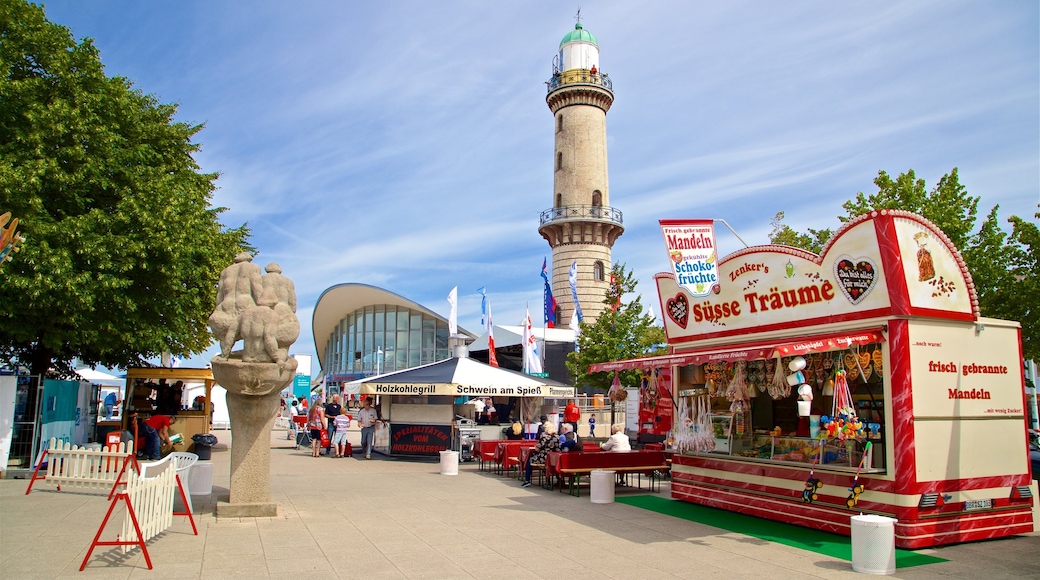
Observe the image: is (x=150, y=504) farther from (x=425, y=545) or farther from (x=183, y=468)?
(x=425, y=545)

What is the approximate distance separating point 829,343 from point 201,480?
398 inches

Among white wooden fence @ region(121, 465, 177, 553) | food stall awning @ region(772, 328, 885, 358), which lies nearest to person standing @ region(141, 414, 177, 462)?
white wooden fence @ region(121, 465, 177, 553)

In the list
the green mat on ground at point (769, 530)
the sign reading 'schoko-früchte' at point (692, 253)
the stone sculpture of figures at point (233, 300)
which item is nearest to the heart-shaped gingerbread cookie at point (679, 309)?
the sign reading 'schoko-früchte' at point (692, 253)

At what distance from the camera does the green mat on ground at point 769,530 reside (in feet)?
28.4

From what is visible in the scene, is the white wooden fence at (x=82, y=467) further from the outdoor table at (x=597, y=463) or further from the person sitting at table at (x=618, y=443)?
the person sitting at table at (x=618, y=443)

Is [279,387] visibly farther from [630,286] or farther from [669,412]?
[630,286]

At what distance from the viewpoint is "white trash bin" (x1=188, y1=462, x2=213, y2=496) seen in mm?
12312

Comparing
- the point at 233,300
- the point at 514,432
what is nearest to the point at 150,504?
the point at 233,300

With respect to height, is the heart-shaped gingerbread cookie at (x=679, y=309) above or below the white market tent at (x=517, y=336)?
below

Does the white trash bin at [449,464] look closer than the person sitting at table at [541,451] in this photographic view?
No

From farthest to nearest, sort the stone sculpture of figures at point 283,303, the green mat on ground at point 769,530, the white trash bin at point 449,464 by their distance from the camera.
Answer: the white trash bin at point 449,464 → the stone sculpture of figures at point 283,303 → the green mat on ground at point 769,530

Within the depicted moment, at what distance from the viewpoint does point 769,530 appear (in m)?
10.2

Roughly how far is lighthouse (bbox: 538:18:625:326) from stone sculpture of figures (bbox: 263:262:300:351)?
1216 inches

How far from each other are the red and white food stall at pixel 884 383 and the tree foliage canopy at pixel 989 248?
8223mm
